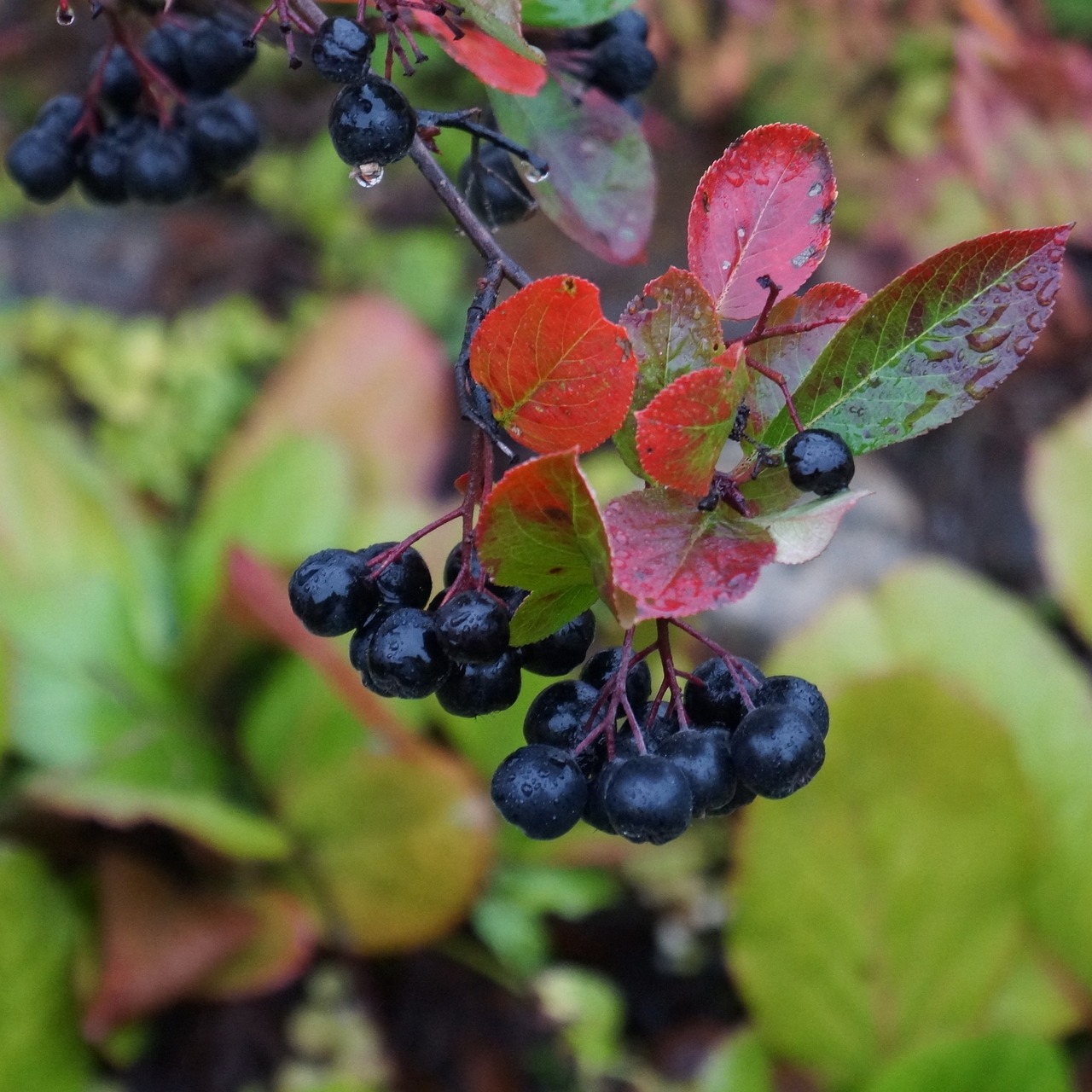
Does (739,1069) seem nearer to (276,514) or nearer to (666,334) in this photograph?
(276,514)

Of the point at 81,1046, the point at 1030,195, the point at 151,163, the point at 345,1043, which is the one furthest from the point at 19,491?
the point at 1030,195

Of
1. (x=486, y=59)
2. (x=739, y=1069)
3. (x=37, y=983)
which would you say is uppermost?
(x=486, y=59)

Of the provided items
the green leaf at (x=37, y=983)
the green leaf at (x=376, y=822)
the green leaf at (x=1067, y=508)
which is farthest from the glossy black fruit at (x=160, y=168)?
the green leaf at (x=1067, y=508)

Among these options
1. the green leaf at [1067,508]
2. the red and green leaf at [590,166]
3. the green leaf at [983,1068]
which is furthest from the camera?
the green leaf at [1067,508]

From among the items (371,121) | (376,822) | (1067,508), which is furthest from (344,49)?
(1067,508)

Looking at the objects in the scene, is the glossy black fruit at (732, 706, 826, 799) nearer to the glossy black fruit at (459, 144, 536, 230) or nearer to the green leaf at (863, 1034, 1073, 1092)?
the glossy black fruit at (459, 144, 536, 230)

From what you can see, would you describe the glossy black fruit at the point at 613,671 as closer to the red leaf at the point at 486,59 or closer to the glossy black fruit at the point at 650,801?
the glossy black fruit at the point at 650,801
